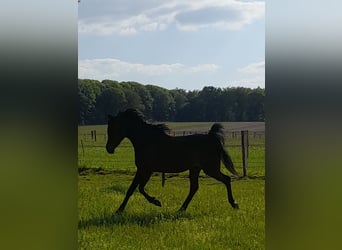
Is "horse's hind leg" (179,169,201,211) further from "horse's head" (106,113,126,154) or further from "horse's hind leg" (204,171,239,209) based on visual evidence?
"horse's head" (106,113,126,154)

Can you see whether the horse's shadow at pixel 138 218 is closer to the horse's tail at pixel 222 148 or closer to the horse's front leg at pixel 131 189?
the horse's front leg at pixel 131 189

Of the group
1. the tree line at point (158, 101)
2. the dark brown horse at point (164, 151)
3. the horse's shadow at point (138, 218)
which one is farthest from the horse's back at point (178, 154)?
the horse's shadow at point (138, 218)

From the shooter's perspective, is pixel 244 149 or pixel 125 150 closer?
pixel 244 149

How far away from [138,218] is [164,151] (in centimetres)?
56

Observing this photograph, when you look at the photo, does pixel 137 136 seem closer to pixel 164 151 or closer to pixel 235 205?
pixel 164 151

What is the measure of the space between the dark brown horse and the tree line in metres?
0.09

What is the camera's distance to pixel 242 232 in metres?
3.68

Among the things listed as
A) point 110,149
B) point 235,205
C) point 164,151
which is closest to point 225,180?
point 235,205

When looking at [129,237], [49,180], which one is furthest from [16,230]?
[129,237]

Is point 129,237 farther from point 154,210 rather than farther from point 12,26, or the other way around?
point 12,26

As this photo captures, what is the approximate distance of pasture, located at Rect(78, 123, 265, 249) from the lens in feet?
12.1

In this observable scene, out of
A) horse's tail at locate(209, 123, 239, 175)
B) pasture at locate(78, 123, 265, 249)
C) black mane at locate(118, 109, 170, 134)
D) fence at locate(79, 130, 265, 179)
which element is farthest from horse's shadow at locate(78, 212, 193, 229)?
black mane at locate(118, 109, 170, 134)

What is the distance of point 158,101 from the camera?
3.82 m

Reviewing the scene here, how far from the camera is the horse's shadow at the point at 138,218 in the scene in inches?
150
